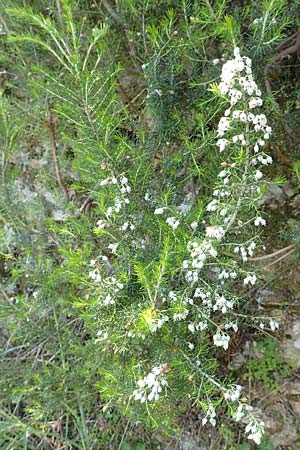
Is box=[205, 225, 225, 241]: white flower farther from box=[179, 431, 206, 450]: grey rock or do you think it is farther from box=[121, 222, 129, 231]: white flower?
box=[179, 431, 206, 450]: grey rock

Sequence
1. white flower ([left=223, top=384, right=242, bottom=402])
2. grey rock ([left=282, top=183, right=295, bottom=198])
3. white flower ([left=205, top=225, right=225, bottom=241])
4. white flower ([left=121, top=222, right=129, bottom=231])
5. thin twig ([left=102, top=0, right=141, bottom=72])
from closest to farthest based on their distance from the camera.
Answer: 1. white flower ([left=205, top=225, right=225, bottom=241])
2. white flower ([left=223, top=384, right=242, bottom=402])
3. white flower ([left=121, top=222, right=129, bottom=231])
4. thin twig ([left=102, top=0, right=141, bottom=72])
5. grey rock ([left=282, top=183, right=295, bottom=198])

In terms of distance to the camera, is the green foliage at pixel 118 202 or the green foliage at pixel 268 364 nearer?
the green foliage at pixel 118 202

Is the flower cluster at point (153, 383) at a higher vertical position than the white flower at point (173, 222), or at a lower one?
lower

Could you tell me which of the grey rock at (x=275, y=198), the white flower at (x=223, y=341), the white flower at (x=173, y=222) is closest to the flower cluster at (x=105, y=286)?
the white flower at (x=173, y=222)

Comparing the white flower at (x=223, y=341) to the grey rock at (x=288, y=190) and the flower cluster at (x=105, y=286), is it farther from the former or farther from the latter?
the grey rock at (x=288, y=190)

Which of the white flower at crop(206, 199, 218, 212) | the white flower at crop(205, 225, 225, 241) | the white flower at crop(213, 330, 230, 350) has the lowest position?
the white flower at crop(213, 330, 230, 350)

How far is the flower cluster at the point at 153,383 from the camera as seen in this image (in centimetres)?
156

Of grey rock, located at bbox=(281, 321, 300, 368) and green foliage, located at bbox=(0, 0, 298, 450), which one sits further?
grey rock, located at bbox=(281, 321, 300, 368)

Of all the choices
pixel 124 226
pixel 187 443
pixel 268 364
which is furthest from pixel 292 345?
pixel 124 226

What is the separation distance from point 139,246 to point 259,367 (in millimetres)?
1196

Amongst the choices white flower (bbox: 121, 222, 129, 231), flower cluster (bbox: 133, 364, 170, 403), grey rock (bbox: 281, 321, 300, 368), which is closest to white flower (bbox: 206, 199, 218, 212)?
white flower (bbox: 121, 222, 129, 231)

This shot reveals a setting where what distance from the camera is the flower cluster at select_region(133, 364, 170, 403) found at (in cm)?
156

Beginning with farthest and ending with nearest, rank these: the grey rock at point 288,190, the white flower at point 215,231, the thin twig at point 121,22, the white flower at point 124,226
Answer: the grey rock at point 288,190, the thin twig at point 121,22, the white flower at point 124,226, the white flower at point 215,231

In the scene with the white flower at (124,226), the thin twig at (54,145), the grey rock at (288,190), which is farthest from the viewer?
the grey rock at (288,190)
